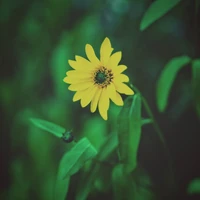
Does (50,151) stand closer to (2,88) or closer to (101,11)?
(2,88)

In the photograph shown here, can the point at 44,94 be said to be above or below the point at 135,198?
above

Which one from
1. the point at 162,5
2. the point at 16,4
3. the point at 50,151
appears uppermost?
the point at 16,4

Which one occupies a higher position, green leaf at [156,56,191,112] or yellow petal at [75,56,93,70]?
yellow petal at [75,56,93,70]

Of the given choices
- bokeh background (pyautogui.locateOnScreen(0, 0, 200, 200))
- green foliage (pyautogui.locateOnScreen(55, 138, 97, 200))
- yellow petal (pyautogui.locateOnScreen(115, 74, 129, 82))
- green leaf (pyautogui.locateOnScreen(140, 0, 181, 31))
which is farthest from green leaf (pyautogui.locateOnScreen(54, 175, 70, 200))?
green leaf (pyautogui.locateOnScreen(140, 0, 181, 31))

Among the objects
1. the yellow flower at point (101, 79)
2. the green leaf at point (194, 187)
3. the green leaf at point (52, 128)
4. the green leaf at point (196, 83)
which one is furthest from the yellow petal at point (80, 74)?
the green leaf at point (194, 187)

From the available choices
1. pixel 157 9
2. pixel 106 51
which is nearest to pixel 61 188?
pixel 106 51

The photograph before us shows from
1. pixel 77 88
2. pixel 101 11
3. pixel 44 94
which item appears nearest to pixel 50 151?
pixel 44 94

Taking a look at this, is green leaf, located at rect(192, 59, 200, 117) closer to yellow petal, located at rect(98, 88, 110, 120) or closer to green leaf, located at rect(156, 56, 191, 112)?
green leaf, located at rect(156, 56, 191, 112)
